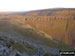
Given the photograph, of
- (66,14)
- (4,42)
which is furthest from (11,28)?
(66,14)

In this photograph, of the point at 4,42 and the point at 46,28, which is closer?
the point at 4,42

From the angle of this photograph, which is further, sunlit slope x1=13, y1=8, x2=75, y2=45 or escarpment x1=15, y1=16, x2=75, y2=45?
escarpment x1=15, y1=16, x2=75, y2=45

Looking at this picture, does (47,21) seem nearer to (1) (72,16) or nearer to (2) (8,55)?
(1) (72,16)

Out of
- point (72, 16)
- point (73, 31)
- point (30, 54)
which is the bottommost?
point (73, 31)

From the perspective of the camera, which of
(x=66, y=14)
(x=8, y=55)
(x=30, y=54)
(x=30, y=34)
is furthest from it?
(x=66, y=14)

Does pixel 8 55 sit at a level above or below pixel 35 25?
above

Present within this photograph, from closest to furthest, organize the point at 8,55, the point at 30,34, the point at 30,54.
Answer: the point at 8,55 < the point at 30,54 < the point at 30,34

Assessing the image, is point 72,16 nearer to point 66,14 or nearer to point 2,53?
point 66,14

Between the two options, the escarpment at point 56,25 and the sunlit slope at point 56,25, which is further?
the escarpment at point 56,25

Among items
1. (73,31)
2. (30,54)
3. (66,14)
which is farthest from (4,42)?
(66,14)
